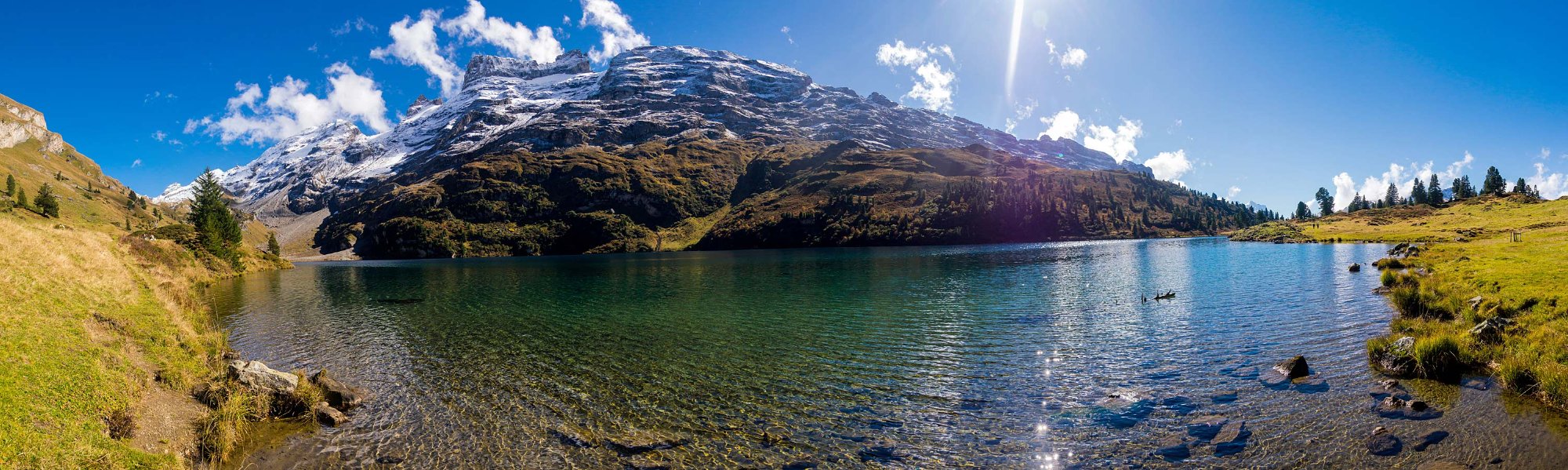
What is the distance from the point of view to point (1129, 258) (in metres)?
115

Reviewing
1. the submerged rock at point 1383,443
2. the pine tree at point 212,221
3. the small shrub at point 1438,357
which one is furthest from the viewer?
the pine tree at point 212,221

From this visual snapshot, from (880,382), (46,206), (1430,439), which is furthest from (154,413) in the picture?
(46,206)

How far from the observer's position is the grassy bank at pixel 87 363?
14.0 metres

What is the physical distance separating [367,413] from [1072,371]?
31.8 m

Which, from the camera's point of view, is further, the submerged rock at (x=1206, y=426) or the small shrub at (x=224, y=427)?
the submerged rock at (x=1206, y=426)

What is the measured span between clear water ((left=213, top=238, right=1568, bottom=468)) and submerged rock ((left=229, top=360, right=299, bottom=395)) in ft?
10.7

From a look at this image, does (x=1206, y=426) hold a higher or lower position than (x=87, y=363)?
lower

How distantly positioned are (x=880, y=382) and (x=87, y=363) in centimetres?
2884

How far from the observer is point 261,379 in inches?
917

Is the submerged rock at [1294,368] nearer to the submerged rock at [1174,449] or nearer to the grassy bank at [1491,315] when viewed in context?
the grassy bank at [1491,315]

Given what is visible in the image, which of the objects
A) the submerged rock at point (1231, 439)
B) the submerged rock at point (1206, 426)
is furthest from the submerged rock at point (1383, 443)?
the submerged rock at point (1206, 426)

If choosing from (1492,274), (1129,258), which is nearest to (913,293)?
(1492,274)

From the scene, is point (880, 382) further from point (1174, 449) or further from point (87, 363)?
point (87, 363)

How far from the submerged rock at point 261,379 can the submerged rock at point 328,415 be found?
5.21 ft
